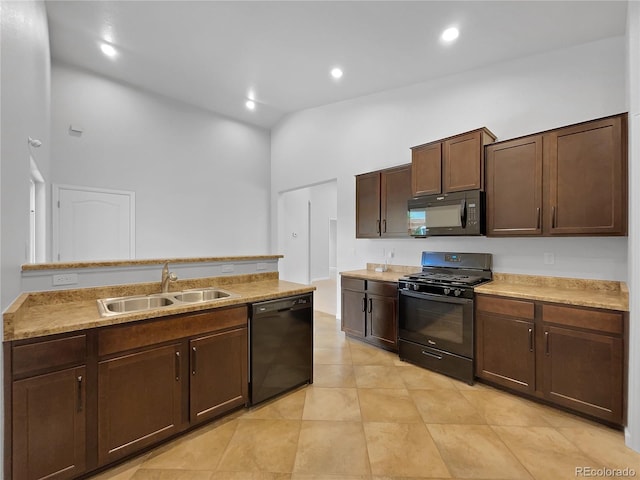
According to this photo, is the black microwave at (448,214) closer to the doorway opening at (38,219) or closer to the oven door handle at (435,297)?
the oven door handle at (435,297)

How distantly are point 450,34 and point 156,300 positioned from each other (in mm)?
3664

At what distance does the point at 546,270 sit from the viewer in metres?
2.77

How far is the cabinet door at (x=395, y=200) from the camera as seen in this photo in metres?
3.60

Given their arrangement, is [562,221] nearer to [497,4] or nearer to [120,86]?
[497,4]

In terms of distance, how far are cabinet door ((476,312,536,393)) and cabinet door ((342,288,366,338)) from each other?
1.39 m

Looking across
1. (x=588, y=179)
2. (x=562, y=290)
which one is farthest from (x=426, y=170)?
(x=562, y=290)

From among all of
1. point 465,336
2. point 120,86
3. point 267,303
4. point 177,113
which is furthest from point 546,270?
point 120,86

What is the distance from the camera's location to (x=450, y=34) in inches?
111

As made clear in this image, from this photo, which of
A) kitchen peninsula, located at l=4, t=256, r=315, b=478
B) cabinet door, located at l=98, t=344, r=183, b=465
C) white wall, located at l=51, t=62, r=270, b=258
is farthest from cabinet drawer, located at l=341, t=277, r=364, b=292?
white wall, located at l=51, t=62, r=270, b=258

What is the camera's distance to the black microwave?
283 centimetres

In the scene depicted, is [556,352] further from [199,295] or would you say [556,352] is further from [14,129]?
[14,129]

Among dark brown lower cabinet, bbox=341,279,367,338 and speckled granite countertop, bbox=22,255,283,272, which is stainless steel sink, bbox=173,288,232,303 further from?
dark brown lower cabinet, bbox=341,279,367,338

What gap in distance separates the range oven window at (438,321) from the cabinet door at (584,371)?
59 cm

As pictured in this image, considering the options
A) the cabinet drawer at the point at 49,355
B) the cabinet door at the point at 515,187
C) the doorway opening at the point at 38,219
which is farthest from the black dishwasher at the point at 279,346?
the doorway opening at the point at 38,219
